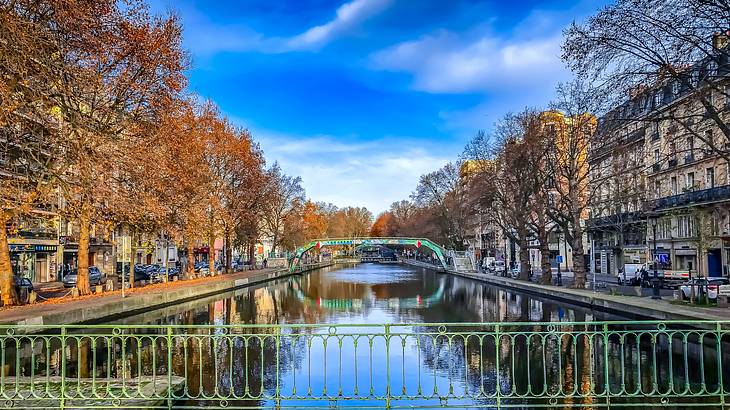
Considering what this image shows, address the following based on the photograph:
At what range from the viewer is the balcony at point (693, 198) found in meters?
39.9

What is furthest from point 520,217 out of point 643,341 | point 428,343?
point 428,343

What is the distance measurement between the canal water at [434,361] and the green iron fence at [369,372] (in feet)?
0.19

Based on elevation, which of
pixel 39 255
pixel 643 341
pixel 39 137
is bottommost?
pixel 643 341

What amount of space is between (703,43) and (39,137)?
23.7 meters

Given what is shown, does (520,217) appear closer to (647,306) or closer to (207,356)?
(647,306)

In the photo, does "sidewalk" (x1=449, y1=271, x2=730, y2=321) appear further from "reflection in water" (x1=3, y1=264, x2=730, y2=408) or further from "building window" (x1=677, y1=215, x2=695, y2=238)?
"building window" (x1=677, y1=215, x2=695, y2=238)

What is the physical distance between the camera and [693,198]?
43.5 m

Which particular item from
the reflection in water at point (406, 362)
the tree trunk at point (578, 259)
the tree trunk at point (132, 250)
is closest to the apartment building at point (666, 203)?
the tree trunk at point (578, 259)

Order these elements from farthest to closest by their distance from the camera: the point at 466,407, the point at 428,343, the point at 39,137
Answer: the point at 39,137
the point at 428,343
the point at 466,407

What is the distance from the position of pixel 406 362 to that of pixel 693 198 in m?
37.7

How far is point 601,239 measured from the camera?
63.0 metres

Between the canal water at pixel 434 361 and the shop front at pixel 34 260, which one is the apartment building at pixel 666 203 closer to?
the canal water at pixel 434 361

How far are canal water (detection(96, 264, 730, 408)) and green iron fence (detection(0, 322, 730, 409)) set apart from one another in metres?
0.06

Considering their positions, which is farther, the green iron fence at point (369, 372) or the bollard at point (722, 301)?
the bollard at point (722, 301)
